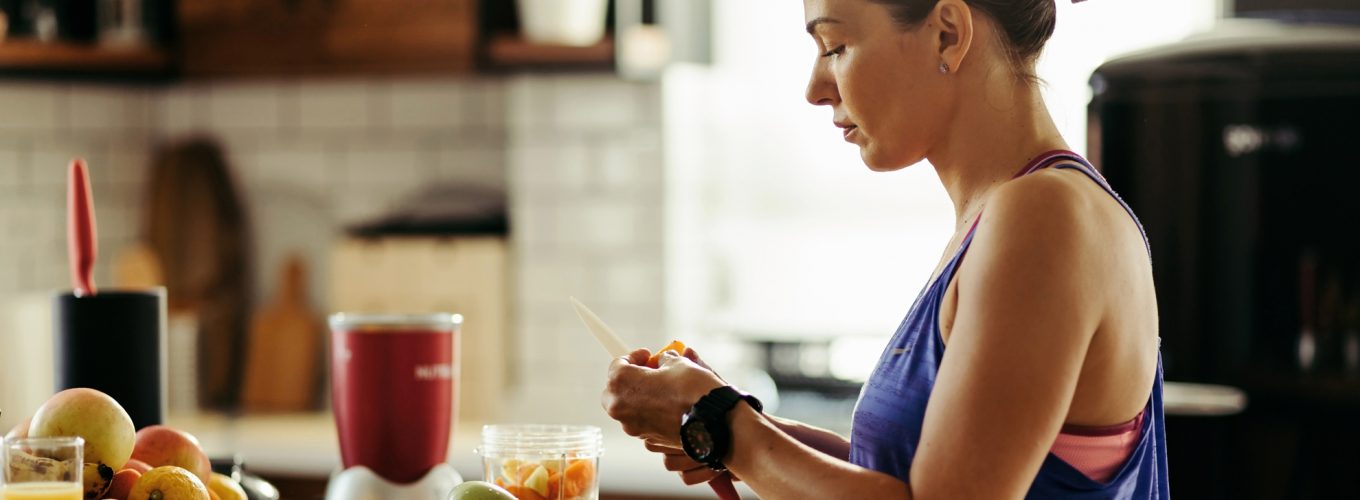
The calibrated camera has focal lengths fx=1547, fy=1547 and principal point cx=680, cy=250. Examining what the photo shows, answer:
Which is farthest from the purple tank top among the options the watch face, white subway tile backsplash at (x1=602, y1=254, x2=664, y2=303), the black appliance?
white subway tile backsplash at (x1=602, y1=254, x2=664, y2=303)

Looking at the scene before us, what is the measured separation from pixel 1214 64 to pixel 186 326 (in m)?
2.32

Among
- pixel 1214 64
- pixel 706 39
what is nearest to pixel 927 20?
pixel 1214 64

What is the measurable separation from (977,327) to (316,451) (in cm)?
227

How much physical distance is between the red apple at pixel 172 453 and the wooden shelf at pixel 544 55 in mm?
1868

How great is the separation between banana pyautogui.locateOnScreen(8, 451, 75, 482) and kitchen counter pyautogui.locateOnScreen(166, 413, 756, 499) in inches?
56.0

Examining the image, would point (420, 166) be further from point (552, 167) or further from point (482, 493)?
point (482, 493)

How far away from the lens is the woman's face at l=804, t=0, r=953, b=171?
1.17 metres

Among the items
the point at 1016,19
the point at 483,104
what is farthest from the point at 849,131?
the point at 483,104

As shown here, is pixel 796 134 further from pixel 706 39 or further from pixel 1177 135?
pixel 1177 135

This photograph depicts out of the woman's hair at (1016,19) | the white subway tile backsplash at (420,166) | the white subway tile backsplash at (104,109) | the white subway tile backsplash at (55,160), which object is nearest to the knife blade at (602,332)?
the woman's hair at (1016,19)

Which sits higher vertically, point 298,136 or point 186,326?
point 298,136

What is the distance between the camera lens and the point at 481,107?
3611 mm

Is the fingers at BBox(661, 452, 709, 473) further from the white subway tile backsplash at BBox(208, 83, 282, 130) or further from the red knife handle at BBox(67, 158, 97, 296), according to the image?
the white subway tile backsplash at BBox(208, 83, 282, 130)

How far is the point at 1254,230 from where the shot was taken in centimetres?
248
